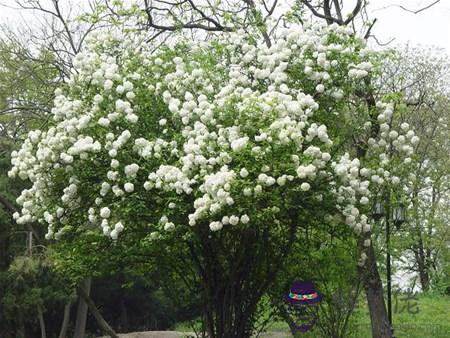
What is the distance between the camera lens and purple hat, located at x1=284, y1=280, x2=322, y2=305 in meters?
8.55

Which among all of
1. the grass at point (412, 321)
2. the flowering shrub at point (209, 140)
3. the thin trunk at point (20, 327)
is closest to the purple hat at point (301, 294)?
the grass at point (412, 321)

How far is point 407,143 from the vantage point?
7.84m

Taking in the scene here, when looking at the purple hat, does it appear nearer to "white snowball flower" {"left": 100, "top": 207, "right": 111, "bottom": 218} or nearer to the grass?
the grass

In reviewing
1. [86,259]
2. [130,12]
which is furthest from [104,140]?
[130,12]

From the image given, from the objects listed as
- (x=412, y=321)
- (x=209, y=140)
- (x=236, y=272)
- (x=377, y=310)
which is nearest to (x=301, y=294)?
(x=236, y=272)

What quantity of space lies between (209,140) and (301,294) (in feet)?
10.2

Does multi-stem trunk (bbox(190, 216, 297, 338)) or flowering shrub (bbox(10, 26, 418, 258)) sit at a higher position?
flowering shrub (bbox(10, 26, 418, 258))

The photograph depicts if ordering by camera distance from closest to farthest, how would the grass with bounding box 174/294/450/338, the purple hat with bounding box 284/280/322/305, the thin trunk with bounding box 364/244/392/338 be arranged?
the purple hat with bounding box 284/280/322/305, the thin trunk with bounding box 364/244/392/338, the grass with bounding box 174/294/450/338

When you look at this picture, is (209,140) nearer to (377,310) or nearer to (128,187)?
(128,187)

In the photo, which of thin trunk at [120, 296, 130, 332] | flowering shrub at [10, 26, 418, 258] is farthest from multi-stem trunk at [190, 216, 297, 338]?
thin trunk at [120, 296, 130, 332]

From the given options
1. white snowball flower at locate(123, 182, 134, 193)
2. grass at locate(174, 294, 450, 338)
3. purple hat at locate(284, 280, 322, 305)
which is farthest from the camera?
grass at locate(174, 294, 450, 338)

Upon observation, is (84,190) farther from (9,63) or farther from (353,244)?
(9,63)

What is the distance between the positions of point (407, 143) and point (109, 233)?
3484mm

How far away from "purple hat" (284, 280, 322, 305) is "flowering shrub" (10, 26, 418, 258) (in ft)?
5.72
